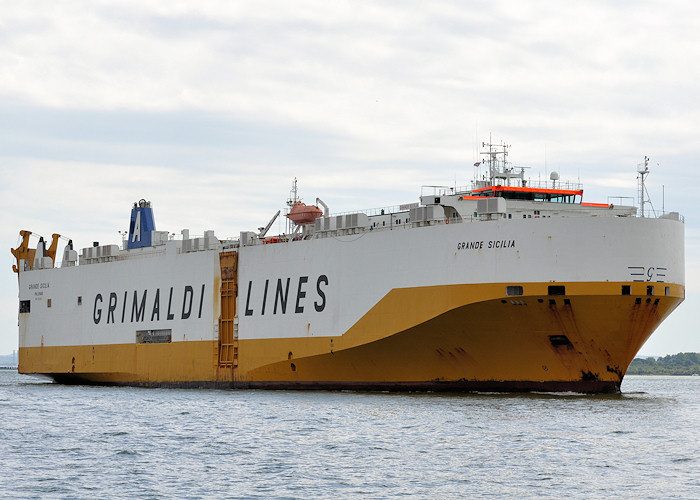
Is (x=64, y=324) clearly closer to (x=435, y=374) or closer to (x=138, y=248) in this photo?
(x=138, y=248)

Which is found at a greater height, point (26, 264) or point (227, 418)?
point (26, 264)

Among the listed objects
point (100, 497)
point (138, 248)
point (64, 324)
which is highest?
point (138, 248)

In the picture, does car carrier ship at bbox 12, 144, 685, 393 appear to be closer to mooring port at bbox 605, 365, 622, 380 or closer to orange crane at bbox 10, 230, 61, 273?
mooring port at bbox 605, 365, 622, 380

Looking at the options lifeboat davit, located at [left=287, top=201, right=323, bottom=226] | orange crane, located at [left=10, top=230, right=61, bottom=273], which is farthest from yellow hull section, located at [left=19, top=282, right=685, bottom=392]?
orange crane, located at [left=10, top=230, right=61, bottom=273]

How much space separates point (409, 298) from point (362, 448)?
40.8 ft

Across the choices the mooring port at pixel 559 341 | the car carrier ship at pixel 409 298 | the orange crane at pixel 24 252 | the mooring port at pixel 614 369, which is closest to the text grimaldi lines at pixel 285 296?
the car carrier ship at pixel 409 298

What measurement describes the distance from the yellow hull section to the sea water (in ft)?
3.01

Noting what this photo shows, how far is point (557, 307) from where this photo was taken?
32406mm

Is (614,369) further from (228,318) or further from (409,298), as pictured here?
(228,318)

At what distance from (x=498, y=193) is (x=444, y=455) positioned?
18.2 m

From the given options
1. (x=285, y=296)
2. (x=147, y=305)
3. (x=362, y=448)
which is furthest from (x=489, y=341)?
(x=147, y=305)

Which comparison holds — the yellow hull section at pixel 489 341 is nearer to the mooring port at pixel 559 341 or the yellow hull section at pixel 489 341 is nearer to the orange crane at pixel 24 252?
the mooring port at pixel 559 341

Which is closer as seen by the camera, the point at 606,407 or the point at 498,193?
the point at 606,407

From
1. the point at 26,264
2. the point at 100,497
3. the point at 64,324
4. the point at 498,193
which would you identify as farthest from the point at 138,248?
the point at 100,497
